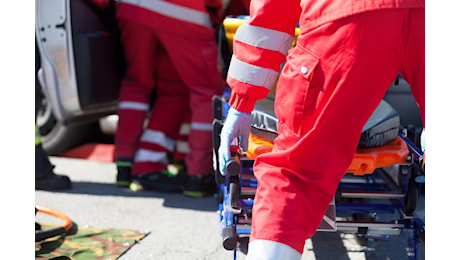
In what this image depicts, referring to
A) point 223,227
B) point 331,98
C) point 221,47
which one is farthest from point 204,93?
point 331,98

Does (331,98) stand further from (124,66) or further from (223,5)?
(124,66)

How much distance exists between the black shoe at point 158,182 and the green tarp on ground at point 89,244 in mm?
804

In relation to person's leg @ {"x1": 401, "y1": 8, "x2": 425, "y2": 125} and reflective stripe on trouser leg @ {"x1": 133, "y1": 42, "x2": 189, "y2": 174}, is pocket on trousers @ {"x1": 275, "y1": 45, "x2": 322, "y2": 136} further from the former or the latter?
reflective stripe on trouser leg @ {"x1": 133, "y1": 42, "x2": 189, "y2": 174}

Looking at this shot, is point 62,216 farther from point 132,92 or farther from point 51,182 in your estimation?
point 132,92

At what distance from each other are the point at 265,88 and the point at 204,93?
1.76m

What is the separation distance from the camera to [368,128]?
2.25 metres

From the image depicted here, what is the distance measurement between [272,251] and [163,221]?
5.34ft

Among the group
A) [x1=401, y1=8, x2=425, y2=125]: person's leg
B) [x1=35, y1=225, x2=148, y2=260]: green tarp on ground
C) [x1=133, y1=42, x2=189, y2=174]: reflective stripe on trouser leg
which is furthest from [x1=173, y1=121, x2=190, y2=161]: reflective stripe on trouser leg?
[x1=401, y1=8, x2=425, y2=125]: person's leg

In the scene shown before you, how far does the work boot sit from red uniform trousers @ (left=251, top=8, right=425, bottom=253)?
240 centimetres

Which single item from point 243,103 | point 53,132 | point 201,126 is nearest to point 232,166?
point 243,103

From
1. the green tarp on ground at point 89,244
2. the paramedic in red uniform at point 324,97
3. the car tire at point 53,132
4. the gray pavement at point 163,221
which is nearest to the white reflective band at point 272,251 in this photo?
the paramedic in red uniform at point 324,97

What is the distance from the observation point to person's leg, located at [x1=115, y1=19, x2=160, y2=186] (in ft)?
12.0

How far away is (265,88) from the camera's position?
1.88 meters

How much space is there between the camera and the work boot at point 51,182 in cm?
371
